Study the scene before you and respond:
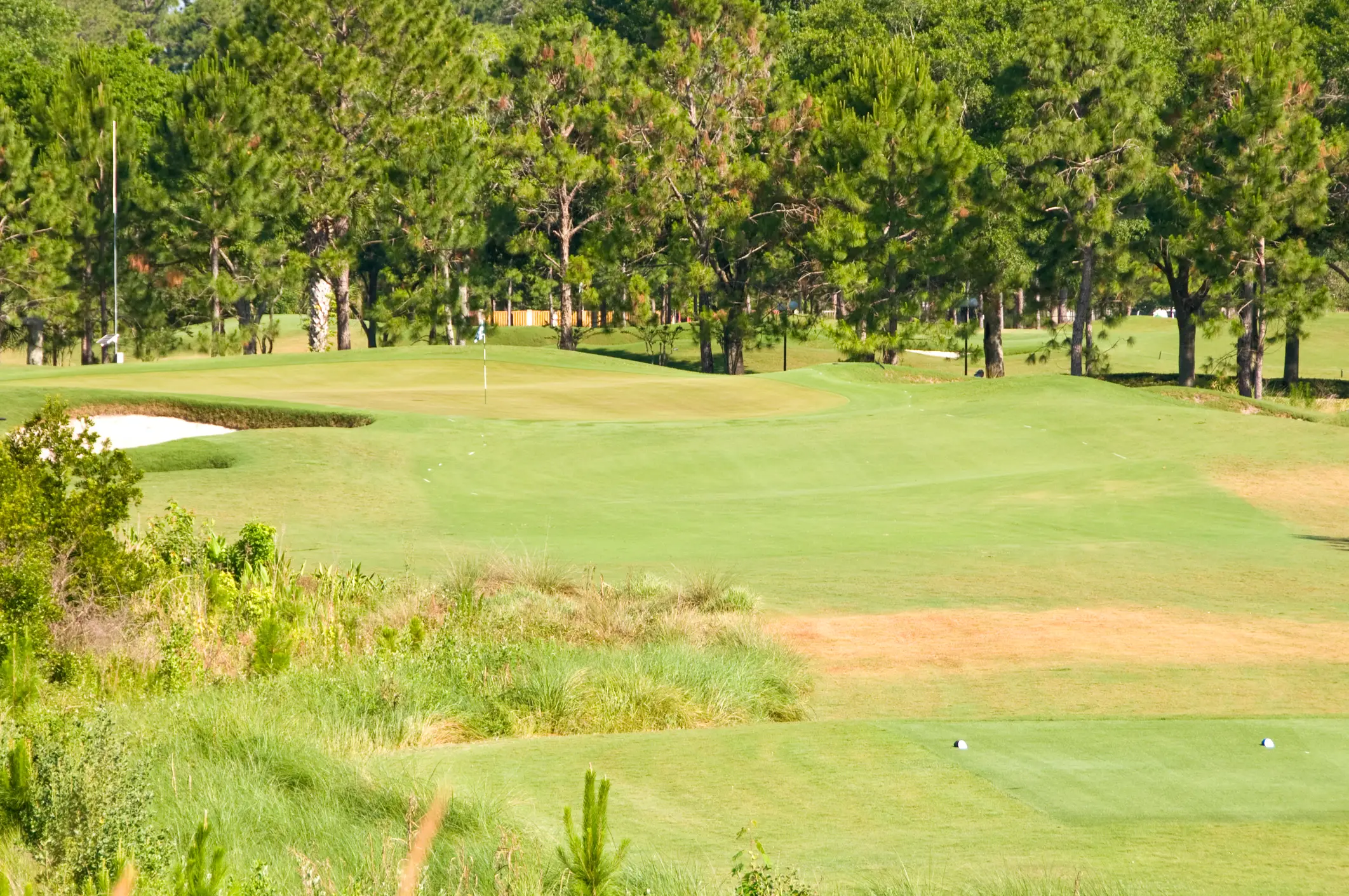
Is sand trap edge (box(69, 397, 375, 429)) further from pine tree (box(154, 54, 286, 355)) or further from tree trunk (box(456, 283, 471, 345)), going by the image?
tree trunk (box(456, 283, 471, 345))

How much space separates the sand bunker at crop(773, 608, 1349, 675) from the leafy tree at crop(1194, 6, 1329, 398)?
3337 cm


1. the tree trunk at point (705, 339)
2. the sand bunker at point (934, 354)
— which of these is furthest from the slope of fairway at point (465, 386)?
the sand bunker at point (934, 354)

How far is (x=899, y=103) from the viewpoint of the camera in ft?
170

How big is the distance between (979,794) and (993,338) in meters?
48.1

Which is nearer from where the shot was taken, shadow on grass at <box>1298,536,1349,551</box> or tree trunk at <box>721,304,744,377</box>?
shadow on grass at <box>1298,536,1349,551</box>

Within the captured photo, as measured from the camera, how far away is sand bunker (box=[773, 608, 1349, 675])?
13.3 m

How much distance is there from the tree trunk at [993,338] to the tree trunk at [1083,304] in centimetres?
289

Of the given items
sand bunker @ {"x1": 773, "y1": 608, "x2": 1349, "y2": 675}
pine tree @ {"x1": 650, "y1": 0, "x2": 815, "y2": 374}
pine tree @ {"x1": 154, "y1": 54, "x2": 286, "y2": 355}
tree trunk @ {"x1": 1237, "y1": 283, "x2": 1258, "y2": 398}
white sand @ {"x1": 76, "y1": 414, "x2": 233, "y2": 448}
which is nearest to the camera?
sand bunker @ {"x1": 773, "y1": 608, "x2": 1349, "y2": 675}

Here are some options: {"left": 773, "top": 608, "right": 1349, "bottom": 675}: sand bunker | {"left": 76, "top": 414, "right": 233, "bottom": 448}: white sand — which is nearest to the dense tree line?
{"left": 76, "top": 414, "right": 233, "bottom": 448}: white sand

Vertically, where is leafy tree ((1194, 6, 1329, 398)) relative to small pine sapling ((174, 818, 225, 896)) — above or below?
above

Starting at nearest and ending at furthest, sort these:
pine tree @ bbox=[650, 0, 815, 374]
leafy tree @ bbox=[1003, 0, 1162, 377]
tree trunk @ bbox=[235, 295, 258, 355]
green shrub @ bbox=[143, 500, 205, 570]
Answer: green shrub @ bbox=[143, 500, 205, 570] < leafy tree @ bbox=[1003, 0, 1162, 377] < pine tree @ bbox=[650, 0, 815, 374] < tree trunk @ bbox=[235, 295, 258, 355]

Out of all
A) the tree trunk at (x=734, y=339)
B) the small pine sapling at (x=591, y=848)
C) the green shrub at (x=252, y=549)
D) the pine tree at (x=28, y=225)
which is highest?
the pine tree at (x=28, y=225)

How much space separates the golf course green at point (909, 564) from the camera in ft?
25.1

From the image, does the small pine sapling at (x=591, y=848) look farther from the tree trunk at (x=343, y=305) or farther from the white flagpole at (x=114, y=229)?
the tree trunk at (x=343, y=305)
